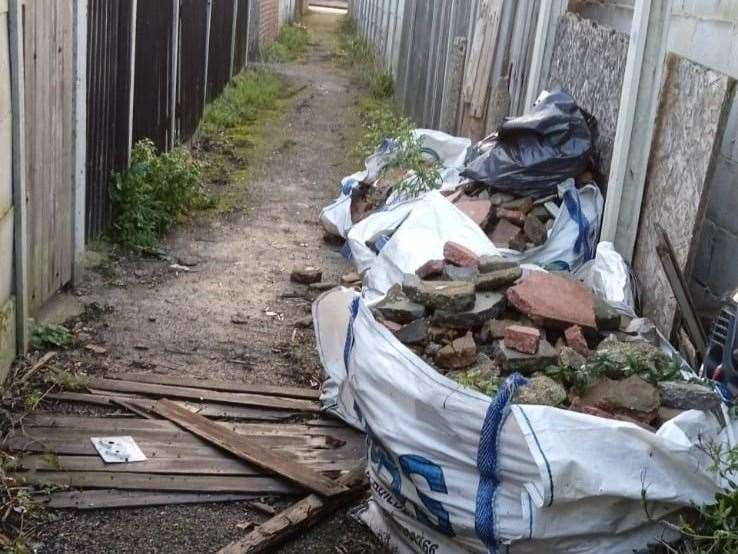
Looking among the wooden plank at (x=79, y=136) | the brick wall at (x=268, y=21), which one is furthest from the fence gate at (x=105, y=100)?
the brick wall at (x=268, y=21)

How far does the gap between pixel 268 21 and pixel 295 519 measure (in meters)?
14.9

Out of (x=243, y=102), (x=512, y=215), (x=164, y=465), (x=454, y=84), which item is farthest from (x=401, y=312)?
(x=243, y=102)

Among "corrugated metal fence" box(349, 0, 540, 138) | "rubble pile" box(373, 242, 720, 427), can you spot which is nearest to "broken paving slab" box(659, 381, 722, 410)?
"rubble pile" box(373, 242, 720, 427)

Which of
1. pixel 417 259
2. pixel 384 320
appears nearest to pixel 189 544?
pixel 384 320

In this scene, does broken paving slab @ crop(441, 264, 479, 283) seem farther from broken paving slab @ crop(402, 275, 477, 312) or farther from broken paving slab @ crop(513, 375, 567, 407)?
broken paving slab @ crop(513, 375, 567, 407)

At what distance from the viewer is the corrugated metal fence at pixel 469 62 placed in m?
7.14

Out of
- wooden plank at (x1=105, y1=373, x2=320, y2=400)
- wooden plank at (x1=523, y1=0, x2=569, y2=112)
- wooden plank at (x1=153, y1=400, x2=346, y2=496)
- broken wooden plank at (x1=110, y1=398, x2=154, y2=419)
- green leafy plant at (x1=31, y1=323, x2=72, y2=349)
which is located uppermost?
wooden plank at (x1=523, y1=0, x2=569, y2=112)

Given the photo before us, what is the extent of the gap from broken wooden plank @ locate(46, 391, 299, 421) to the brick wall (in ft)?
39.7

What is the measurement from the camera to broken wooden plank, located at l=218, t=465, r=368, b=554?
3270 mm

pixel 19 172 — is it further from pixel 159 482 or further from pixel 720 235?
pixel 720 235

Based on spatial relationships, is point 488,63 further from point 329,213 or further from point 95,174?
point 95,174

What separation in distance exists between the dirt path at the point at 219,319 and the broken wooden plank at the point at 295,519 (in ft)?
0.18

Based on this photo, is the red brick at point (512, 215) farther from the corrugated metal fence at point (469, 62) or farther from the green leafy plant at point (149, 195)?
the green leafy plant at point (149, 195)

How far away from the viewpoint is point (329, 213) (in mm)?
7125
